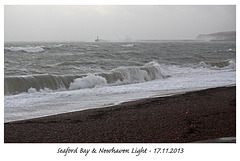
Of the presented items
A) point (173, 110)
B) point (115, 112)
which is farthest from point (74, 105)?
point (173, 110)

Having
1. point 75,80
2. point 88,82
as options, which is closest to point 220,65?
point 88,82

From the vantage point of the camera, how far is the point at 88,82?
12219mm

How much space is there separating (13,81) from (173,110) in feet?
22.9

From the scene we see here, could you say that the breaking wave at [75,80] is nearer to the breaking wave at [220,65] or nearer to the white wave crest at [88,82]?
the white wave crest at [88,82]

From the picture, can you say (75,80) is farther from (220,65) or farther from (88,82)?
(220,65)

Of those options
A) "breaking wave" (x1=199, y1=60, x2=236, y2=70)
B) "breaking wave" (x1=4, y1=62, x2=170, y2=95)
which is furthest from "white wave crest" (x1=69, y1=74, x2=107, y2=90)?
"breaking wave" (x1=199, y1=60, x2=236, y2=70)

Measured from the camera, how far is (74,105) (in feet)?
25.0

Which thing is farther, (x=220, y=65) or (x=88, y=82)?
(x=220, y=65)

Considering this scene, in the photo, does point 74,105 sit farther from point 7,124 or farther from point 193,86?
point 193,86

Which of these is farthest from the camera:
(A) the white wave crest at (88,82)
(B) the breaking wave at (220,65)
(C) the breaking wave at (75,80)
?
(B) the breaking wave at (220,65)

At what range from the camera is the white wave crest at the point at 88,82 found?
11773 millimetres

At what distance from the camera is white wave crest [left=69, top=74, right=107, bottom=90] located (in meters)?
11.8

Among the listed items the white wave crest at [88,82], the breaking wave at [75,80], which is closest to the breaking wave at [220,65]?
the breaking wave at [75,80]

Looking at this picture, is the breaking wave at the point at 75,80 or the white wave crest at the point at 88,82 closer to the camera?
the breaking wave at the point at 75,80
